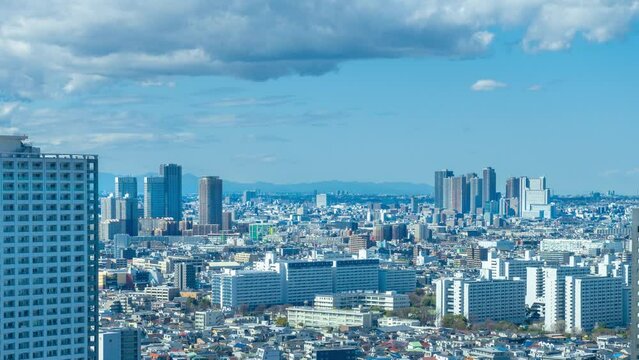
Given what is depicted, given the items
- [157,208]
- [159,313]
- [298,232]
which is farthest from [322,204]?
[159,313]

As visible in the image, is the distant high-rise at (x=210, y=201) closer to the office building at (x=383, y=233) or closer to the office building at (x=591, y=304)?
the office building at (x=383, y=233)

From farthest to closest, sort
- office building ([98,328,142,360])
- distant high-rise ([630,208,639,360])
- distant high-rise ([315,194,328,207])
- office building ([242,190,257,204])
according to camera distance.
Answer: office building ([242,190,257,204]) → distant high-rise ([315,194,328,207]) → office building ([98,328,142,360]) → distant high-rise ([630,208,639,360])

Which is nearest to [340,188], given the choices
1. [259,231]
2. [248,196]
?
[248,196]

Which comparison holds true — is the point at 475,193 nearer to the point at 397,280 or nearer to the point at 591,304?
the point at 397,280

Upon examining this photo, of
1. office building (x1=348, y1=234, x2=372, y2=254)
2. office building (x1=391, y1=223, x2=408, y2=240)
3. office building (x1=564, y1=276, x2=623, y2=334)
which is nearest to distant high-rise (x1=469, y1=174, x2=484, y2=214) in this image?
office building (x1=391, y1=223, x2=408, y2=240)

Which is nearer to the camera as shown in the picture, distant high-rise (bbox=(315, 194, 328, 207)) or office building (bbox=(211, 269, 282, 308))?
office building (bbox=(211, 269, 282, 308))

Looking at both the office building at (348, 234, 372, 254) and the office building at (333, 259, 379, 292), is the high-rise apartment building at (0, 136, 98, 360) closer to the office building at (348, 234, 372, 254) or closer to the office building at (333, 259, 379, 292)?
the office building at (333, 259, 379, 292)

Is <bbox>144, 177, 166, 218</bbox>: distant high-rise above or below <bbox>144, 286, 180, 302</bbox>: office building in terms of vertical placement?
above
